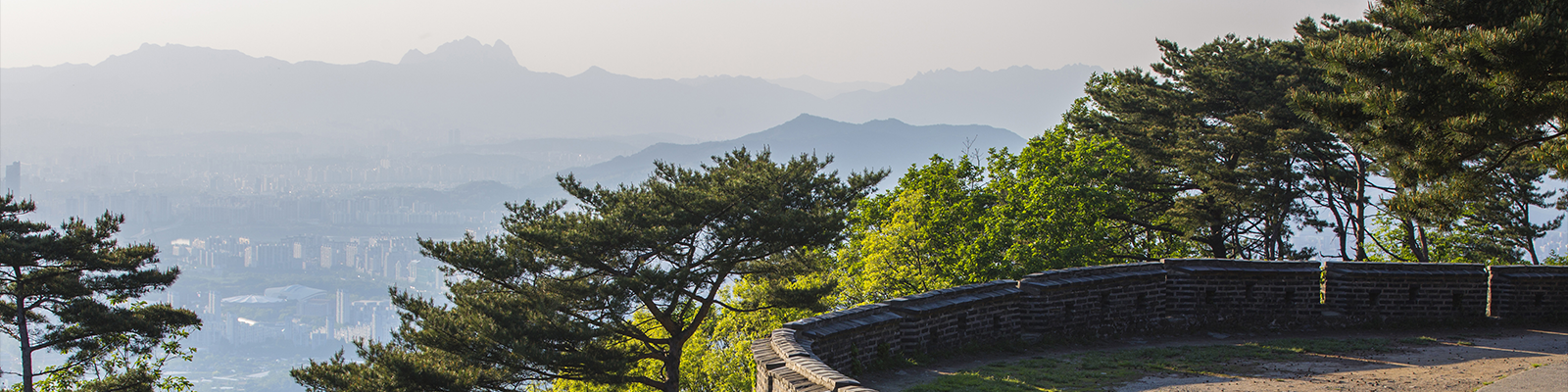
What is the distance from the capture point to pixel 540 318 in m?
20.3

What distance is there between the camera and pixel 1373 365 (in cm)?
923

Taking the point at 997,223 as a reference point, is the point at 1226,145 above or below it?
above

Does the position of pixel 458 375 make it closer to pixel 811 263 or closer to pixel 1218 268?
pixel 811 263

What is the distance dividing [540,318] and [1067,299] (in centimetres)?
1251

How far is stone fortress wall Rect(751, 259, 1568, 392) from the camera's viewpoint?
34.4 feet

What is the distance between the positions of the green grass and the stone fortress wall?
2.33ft

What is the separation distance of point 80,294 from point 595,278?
1261 centimetres

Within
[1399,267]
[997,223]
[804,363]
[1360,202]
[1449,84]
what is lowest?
[804,363]

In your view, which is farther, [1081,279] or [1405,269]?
[1405,269]

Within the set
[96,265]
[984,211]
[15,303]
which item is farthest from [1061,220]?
[15,303]

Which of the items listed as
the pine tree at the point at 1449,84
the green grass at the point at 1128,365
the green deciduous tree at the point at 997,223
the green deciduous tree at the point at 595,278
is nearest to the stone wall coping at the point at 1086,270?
the green grass at the point at 1128,365

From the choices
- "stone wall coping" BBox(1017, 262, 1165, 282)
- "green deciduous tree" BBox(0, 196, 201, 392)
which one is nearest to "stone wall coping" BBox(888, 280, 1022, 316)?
"stone wall coping" BBox(1017, 262, 1165, 282)

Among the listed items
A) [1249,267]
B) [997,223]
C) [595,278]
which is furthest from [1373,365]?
[997,223]

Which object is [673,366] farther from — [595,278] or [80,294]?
[80,294]
